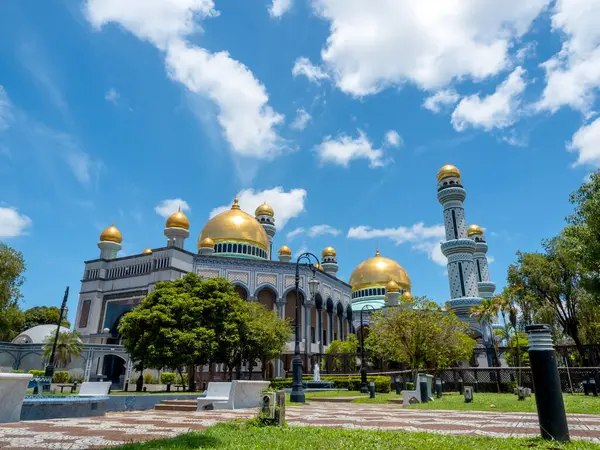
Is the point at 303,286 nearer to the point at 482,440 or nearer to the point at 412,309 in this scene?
the point at 412,309

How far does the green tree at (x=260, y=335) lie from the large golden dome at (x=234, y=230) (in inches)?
645

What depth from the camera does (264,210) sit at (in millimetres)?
62031

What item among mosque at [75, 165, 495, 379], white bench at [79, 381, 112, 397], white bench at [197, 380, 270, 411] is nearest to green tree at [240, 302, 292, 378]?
mosque at [75, 165, 495, 379]

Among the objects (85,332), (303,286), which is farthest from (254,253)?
(85,332)

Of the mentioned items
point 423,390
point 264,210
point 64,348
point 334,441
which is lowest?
point 334,441

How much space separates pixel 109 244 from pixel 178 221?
7.77 metres

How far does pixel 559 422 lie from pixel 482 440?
3.22ft

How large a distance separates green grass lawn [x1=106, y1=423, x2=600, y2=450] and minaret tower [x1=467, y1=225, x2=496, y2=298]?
5453 centimetres

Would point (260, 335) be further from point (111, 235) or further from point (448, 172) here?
point (448, 172)

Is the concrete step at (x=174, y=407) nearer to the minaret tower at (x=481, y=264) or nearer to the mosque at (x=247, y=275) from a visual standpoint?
the mosque at (x=247, y=275)

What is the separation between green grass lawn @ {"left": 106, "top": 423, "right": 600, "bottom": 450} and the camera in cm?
529

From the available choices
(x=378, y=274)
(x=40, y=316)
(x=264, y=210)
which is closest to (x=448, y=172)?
(x=378, y=274)

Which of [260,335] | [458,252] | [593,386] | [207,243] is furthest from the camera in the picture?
[458,252]

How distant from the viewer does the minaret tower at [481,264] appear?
187 ft
